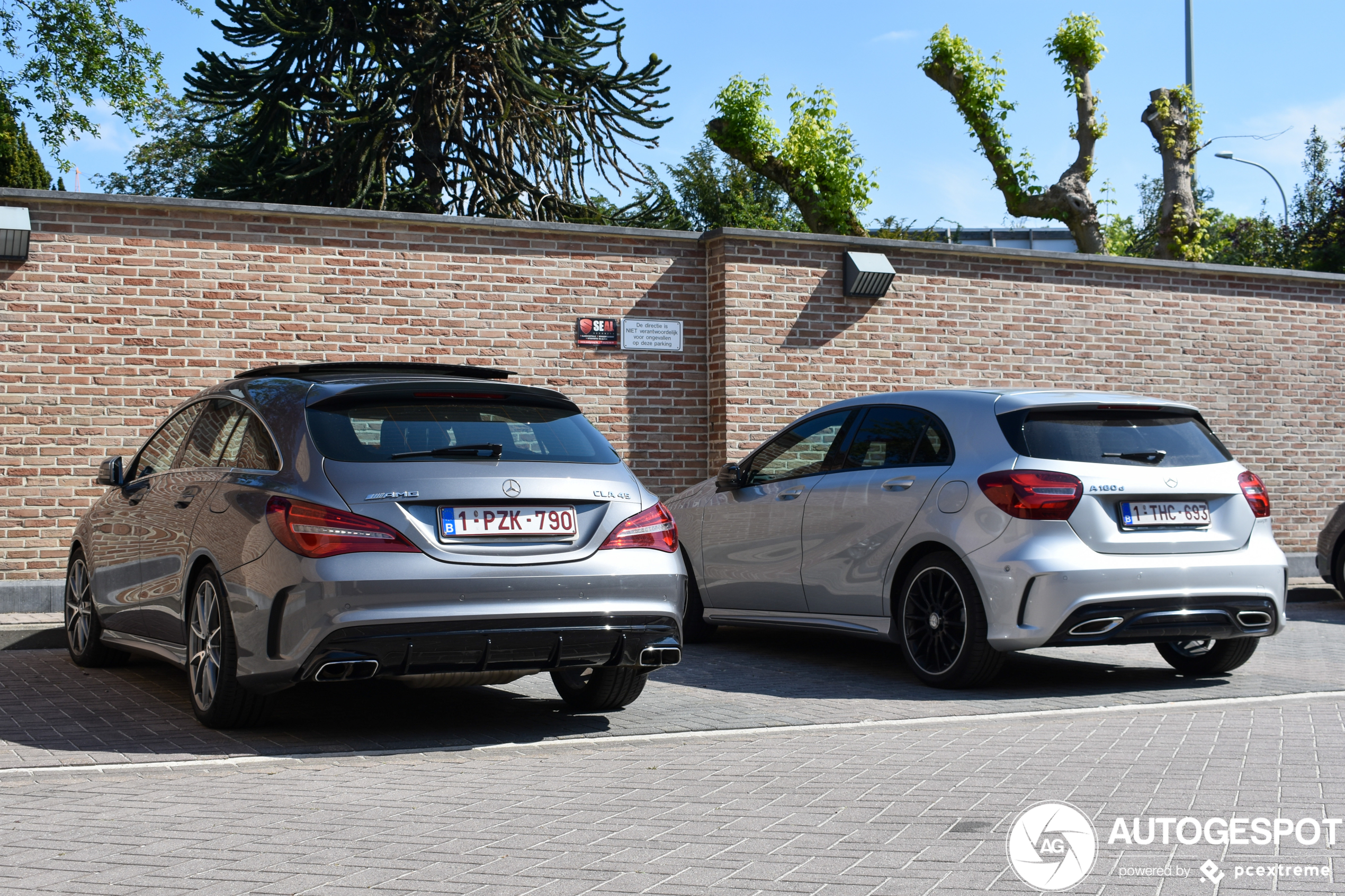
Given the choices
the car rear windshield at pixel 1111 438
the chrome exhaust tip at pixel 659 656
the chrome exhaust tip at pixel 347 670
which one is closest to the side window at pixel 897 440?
the car rear windshield at pixel 1111 438

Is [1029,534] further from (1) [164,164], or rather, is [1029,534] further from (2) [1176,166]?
(1) [164,164]

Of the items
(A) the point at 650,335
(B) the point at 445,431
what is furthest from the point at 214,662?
(A) the point at 650,335

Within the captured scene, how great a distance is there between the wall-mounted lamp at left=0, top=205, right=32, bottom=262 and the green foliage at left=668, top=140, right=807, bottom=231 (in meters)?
39.4

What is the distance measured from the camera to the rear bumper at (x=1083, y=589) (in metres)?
6.93

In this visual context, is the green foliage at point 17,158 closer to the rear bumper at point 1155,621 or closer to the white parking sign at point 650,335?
the white parking sign at point 650,335

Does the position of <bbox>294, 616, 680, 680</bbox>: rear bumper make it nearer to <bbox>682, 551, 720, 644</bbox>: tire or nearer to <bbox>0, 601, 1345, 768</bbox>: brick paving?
<bbox>0, 601, 1345, 768</bbox>: brick paving

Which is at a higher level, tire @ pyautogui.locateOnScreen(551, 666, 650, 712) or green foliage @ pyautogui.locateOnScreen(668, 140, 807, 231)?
green foliage @ pyautogui.locateOnScreen(668, 140, 807, 231)

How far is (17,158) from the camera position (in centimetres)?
4078

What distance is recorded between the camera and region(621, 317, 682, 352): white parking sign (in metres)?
12.6

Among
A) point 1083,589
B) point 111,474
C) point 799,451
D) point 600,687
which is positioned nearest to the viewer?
point 600,687

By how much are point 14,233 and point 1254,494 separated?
899 cm

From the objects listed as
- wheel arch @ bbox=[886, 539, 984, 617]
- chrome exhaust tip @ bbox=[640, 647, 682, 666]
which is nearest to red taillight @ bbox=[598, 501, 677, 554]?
chrome exhaust tip @ bbox=[640, 647, 682, 666]

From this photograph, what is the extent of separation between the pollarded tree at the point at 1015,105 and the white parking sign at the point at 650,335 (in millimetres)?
14776

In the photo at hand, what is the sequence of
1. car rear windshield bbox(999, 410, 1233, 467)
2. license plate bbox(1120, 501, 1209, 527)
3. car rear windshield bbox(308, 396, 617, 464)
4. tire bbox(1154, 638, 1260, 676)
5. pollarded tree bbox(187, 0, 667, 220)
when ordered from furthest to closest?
pollarded tree bbox(187, 0, 667, 220) < tire bbox(1154, 638, 1260, 676) < car rear windshield bbox(999, 410, 1233, 467) < license plate bbox(1120, 501, 1209, 527) < car rear windshield bbox(308, 396, 617, 464)
